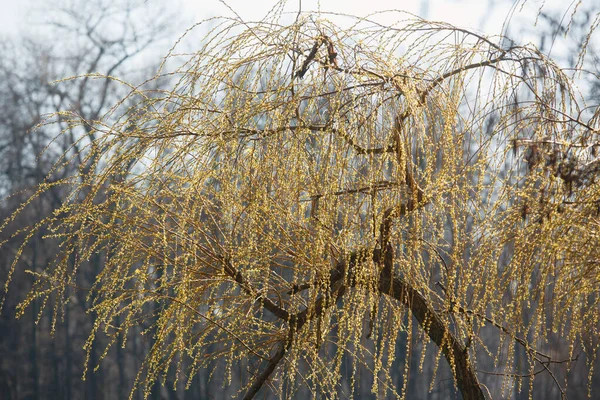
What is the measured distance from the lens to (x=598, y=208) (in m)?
1.82

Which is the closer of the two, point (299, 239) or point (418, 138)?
point (418, 138)

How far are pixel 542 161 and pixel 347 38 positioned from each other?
2.24 feet

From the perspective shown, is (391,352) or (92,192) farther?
(92,192)

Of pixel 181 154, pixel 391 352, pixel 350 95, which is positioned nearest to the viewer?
pixel 391 352

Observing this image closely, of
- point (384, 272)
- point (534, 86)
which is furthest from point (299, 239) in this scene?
point (534, 86)

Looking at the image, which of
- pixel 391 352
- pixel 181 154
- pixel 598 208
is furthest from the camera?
pixel 181 154

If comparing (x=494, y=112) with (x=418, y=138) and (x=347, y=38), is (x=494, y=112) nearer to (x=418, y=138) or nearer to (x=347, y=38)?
(x=418, y=138)

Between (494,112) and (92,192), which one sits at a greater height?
(494,112)

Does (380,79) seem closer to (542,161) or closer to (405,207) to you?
(405,207)

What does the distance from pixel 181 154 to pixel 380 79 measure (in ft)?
2.01

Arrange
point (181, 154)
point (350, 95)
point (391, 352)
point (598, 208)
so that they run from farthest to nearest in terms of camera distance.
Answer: point (181, 154)
point (350, 95)
point (391, 352)
point (598, 208)

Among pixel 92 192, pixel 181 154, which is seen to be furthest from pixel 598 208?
pixel 92 192

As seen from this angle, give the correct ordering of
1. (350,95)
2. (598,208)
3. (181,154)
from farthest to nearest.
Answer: (181,154) < (350,95) < (598,208)

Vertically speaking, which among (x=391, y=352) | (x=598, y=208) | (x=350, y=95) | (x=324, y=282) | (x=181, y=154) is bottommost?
(x=391, y=352)
